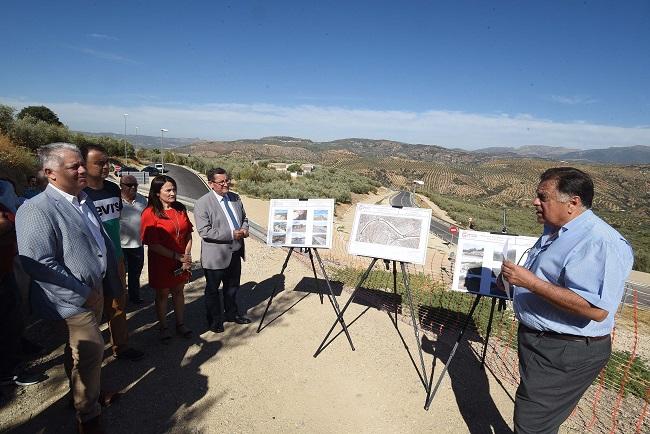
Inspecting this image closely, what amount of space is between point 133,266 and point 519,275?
4927 mm

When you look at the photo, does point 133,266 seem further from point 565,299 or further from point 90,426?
point 565,299

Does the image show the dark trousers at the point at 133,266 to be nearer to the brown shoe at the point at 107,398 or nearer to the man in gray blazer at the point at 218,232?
the man in gray blazer at the point at 218,232

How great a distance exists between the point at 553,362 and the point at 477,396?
185 centimetres

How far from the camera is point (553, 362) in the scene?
85.1 inches

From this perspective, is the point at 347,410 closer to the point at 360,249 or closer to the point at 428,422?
the point at 428,422

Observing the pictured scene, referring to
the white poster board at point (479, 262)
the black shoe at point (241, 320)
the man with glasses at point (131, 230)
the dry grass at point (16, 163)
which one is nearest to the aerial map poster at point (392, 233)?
the white poster board at point (479, 262)

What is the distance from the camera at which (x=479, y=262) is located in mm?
3494

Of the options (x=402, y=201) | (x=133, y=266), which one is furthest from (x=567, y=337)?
(x=402, y=201)

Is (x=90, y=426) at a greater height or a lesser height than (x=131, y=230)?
lesser

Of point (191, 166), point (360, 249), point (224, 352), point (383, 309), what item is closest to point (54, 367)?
point (224, 352)

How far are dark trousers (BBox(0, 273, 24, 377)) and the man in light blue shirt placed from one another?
431 cm

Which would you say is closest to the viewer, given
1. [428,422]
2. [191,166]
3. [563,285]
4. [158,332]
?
[563,285]

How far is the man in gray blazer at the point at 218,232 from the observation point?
4098 mm

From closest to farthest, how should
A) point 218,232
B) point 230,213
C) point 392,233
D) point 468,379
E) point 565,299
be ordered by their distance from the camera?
point 565,299
point 392,233
point 468,379
point 218,232
point 230,213
